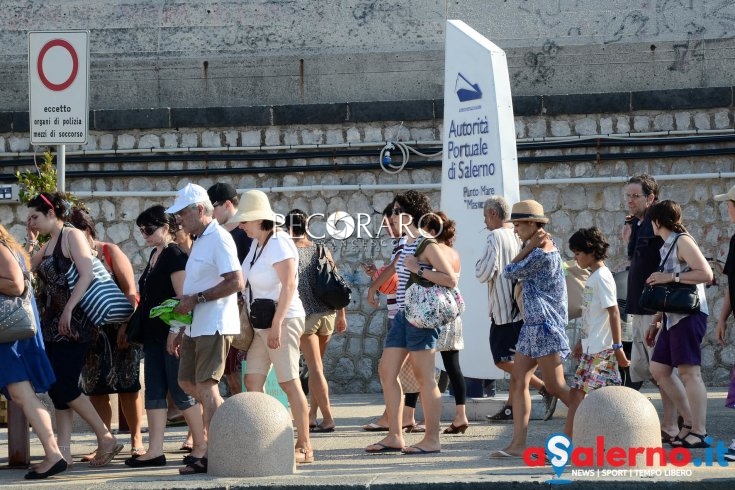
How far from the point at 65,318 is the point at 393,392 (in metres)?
2.31

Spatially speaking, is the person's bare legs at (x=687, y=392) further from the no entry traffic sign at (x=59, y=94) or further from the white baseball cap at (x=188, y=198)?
the no entry traffic sign at (x=59, y=94)

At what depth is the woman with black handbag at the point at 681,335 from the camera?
8.41m

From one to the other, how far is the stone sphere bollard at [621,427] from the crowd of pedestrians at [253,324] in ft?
2.91

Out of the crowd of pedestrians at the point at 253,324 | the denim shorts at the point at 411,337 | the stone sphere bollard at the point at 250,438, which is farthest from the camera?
the denim shorts at the point at 411,337

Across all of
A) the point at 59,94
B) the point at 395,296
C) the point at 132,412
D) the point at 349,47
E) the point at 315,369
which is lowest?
the point at 132,412

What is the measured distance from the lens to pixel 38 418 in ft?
25.5

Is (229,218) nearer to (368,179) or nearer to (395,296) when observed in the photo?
(395,296)

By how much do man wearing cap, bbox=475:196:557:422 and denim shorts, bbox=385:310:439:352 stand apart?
96 cm

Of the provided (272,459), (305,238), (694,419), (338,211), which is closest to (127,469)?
(272,459)

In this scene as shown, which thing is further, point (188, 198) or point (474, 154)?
point (474, 154)

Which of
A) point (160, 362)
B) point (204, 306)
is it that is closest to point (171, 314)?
point (204, 306)

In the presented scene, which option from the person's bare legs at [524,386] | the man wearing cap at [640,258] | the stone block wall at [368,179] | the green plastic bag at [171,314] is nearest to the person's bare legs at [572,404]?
the person's bare legs at [524,386]

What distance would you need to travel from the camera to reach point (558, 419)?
Answer: 33.8 ft

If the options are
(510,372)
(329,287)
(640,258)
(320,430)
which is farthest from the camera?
(320,430)
